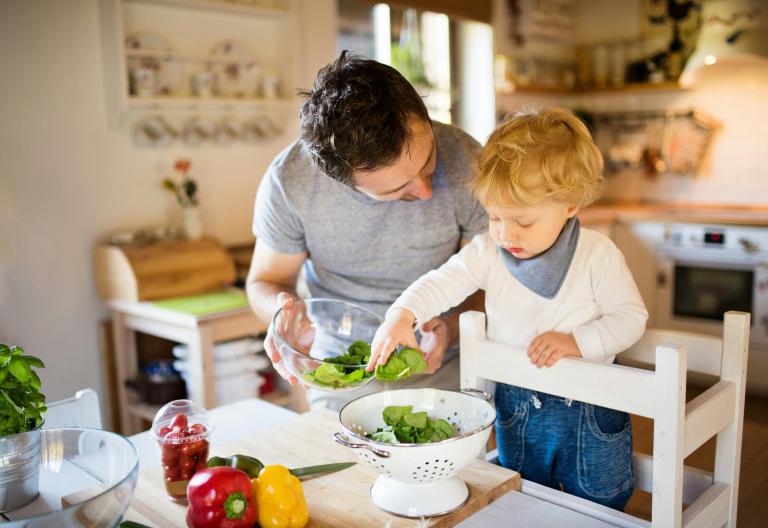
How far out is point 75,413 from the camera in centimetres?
162

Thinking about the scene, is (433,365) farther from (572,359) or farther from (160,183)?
(160,183)

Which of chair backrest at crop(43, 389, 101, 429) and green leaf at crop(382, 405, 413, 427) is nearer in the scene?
green leaf at crop(382, 405, 413, 427)

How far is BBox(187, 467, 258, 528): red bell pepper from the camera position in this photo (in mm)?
1038

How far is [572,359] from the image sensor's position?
123cm

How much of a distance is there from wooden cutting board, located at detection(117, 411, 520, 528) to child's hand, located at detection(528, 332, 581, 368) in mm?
201

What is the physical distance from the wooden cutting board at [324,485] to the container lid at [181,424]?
3.7 inches

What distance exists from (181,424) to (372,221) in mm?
647

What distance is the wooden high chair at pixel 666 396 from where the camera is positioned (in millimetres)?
1115

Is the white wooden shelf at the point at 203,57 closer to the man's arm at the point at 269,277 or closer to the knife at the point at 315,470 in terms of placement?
the man's arm at the point at 269,277

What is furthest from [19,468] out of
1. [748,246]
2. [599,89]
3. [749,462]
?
[599,89]

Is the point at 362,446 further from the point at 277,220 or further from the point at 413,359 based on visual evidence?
the point at 277,220

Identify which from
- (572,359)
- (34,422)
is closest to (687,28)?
(572,359)

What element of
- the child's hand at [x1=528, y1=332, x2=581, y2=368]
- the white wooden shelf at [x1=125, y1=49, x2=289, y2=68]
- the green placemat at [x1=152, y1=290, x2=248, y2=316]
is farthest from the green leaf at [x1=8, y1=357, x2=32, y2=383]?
the white wooden shelf at [x1=125, y1=49, x2=289, y2=68]

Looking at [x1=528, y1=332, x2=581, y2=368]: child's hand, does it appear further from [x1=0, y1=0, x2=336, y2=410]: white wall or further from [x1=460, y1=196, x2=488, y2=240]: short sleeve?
[x1=0, y1=0, x2=336, y2=410]: white wall
